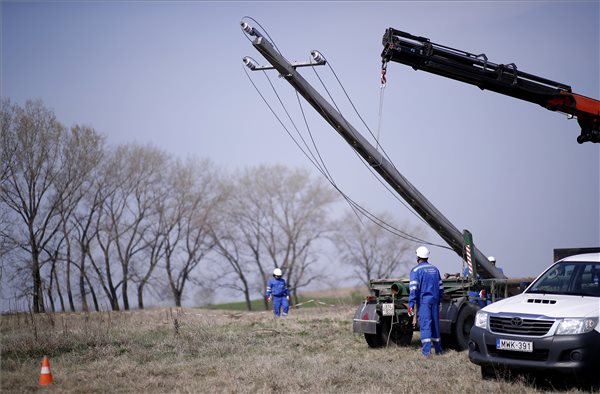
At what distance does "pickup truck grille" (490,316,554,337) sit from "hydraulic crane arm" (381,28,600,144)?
6.49m

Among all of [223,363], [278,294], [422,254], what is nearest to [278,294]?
[278,294]

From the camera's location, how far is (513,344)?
883 cm

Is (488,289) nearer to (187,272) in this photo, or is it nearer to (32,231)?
(32,231)

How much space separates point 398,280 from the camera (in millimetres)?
13680

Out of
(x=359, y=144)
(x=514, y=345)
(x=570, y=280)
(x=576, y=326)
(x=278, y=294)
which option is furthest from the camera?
(x=278, y=294)

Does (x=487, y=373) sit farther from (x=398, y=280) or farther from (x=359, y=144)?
(x=359, y=144)

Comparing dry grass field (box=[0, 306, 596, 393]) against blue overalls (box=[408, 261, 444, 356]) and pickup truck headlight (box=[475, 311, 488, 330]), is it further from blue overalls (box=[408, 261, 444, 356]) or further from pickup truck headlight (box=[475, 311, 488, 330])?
pickup truck headlight (box=[475, 311, 488, 330])

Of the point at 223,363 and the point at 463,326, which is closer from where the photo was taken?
the point at 223,363

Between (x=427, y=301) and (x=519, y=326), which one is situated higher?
(x=427, y=301)

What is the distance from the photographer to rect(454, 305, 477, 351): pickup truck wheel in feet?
42.1

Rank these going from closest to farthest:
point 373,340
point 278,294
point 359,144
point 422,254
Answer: point 422,254 < point 373,340 < point 359,144 < point 278,294

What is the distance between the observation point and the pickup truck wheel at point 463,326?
505 inches

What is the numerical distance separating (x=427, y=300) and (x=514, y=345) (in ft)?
11.3

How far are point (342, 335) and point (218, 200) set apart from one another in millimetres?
40013
